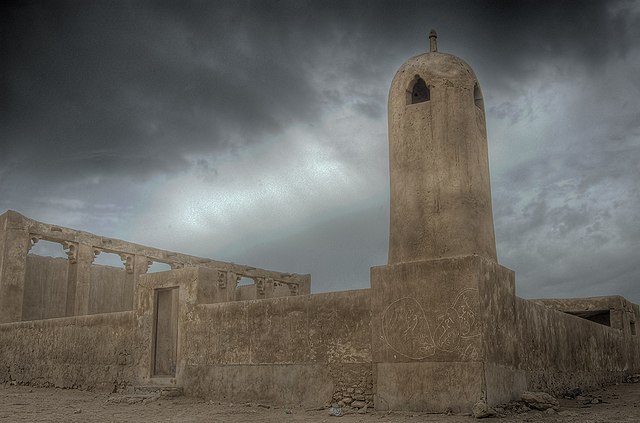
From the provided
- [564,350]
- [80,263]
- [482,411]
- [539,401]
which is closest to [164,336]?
[482,411]

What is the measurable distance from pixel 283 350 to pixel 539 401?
11.8 feet

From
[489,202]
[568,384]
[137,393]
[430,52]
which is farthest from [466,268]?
[137,393]

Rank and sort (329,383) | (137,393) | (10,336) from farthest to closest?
(10,336) < (137,393) < (329,383)

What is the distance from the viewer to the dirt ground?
7.73 m

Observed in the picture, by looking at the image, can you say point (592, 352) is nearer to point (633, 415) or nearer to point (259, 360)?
point (633, 415)

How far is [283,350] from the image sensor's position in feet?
30.9

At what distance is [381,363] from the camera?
8.30 meters

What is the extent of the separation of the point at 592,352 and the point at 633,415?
17.1ft

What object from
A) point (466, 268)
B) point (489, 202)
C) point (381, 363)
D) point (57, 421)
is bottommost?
point (57, 421)

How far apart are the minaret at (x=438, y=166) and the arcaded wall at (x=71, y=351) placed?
5.84m

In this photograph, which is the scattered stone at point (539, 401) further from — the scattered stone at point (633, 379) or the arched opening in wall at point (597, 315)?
the arched opening in wall at point (597, 315)

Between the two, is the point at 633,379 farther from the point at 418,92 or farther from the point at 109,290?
the point at 109,290

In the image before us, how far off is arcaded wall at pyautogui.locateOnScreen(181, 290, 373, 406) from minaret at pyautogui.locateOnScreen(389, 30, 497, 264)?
3.66ft

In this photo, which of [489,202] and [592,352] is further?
[592,352]
